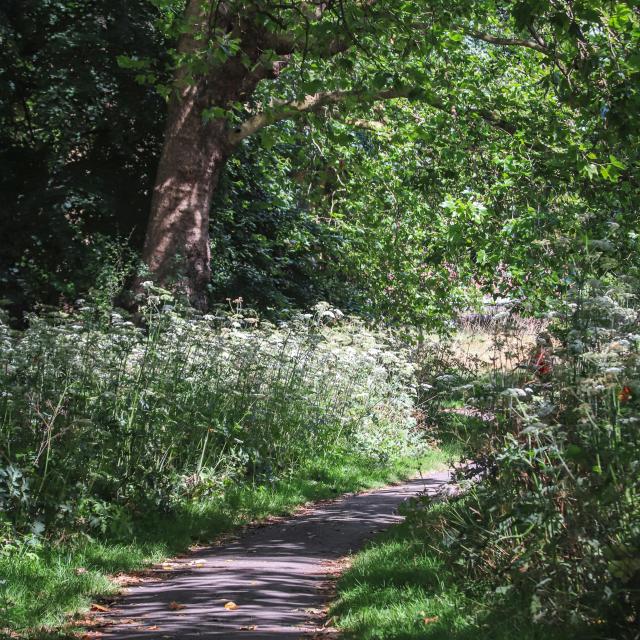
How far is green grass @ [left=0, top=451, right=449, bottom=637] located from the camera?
648 cm

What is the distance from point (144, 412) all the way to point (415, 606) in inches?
169

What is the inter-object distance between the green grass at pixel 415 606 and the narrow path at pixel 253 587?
344 mm

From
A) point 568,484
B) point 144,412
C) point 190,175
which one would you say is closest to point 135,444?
point 144,412

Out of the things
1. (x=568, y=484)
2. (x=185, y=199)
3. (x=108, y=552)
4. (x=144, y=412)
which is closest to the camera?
(x=568, y=484)

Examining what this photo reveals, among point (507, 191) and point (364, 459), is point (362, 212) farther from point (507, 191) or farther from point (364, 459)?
point (364, 459)

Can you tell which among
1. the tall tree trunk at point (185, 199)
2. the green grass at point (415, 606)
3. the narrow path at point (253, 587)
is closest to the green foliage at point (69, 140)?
the tall tree trunk at point (185, 199)

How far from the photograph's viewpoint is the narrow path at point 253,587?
623cm

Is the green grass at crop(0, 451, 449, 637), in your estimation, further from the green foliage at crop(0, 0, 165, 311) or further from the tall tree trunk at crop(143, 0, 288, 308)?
the green foliage at crop(0, 0, 165, 311)

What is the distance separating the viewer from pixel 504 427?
6.79 meters

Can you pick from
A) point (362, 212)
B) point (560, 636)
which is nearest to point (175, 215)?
point (362, 212)

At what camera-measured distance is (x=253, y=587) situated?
744cm

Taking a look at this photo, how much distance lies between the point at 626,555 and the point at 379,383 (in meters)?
12.9

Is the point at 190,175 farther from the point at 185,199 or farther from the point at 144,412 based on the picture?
the point at 144,412

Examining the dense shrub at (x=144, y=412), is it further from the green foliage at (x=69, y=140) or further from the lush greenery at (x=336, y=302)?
the green foliage at (x=69, y=140)
